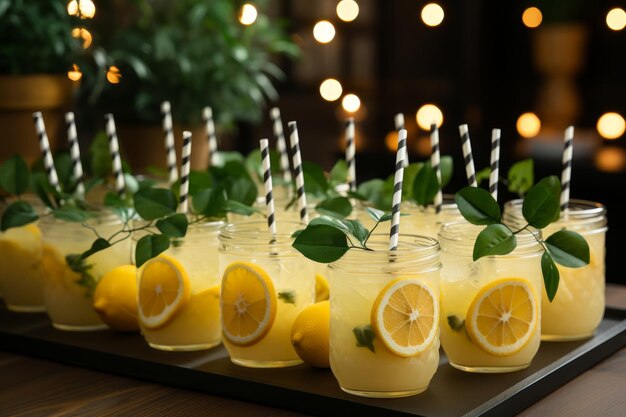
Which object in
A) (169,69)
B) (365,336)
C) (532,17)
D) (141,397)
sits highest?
(532,17)

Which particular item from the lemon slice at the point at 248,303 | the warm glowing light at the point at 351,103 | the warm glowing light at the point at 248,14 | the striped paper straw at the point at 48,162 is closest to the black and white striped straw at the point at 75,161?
the striped paper straw at the point at 48,162

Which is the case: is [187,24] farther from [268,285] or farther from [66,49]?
[268,285]

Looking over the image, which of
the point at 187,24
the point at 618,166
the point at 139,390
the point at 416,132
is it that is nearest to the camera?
the point at 139,390

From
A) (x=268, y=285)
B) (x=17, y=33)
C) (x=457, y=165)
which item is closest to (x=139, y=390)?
(x=268, y=285)

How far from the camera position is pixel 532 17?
4.85m

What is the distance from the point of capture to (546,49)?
187 inches

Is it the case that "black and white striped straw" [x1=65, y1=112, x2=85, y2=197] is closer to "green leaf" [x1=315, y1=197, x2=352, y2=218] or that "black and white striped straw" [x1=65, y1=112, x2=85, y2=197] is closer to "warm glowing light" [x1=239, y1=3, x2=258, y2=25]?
"green leaf" [x1=315, y1=197, x2=352, y2=218]

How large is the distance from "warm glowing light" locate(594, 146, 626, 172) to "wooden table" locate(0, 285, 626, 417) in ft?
10.6

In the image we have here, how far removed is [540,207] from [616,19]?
3540 millimetres

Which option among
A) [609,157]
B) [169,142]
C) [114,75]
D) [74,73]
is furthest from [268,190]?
[609,157]

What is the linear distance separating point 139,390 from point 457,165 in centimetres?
246

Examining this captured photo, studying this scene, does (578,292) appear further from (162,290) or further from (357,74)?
(357,74)

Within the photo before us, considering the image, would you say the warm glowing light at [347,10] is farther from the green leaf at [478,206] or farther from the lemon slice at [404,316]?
the lemon slice at [404,316]

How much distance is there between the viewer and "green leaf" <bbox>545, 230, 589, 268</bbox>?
1312 millimetres
